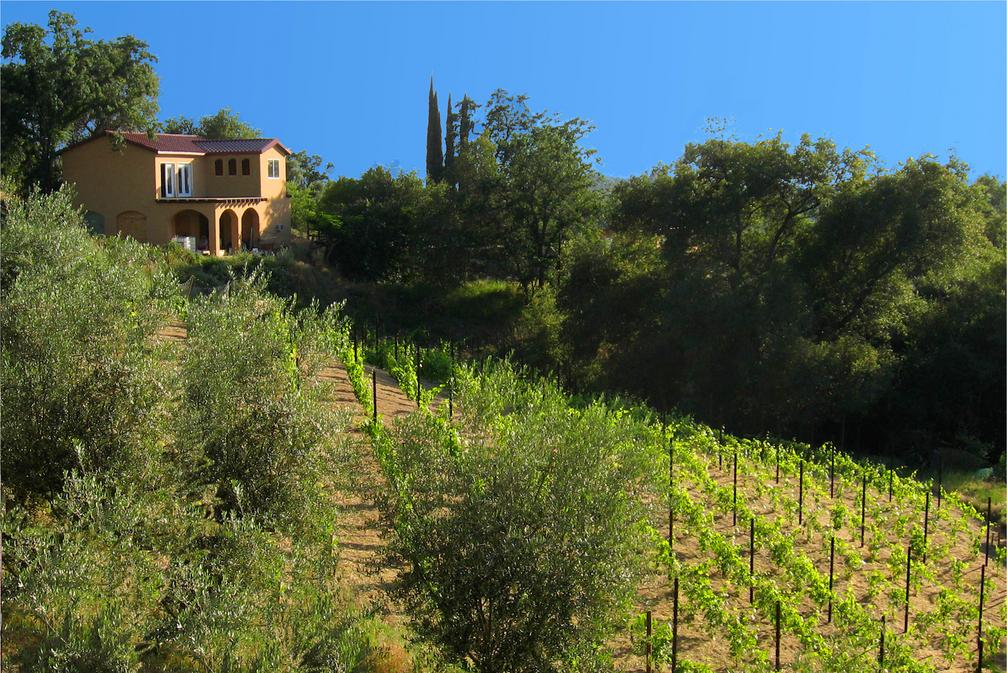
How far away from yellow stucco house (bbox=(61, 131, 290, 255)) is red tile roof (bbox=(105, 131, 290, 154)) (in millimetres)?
41

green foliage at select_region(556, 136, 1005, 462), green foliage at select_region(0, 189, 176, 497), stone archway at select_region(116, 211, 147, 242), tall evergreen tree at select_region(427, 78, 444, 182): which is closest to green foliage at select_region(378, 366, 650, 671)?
green foliage at select_region(0, 189, 176, 497)

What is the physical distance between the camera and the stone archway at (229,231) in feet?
121

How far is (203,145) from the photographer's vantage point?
127 ft

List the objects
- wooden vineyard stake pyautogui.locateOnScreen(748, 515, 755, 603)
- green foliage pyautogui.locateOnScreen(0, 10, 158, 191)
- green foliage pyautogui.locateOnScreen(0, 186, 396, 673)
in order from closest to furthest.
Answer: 1. green foliage pyautogui.locateOnScreen(0, 186, 396, 673)
2. wooden vineyard stake pyautogui.locateOnScreen(748, 515, 755, 603)
3. green foliage pyautogui.locateOnScreen(0, 10, 158, 191)

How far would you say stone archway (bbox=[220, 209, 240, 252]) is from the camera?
3700cm

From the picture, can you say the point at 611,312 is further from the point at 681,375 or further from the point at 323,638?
the point at 323,638

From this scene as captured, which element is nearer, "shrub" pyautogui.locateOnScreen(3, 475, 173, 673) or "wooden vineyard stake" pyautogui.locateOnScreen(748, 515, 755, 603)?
"shrub" pyautogui.locateOnScreen(3, 475, 173, 673)

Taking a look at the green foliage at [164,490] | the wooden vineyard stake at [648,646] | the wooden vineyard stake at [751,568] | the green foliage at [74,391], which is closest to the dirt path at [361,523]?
the green foliage at [164,490]

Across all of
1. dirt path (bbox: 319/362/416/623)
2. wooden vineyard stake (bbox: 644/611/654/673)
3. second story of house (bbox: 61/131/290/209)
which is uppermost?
second story of house (bbox: 61/131/290/209)

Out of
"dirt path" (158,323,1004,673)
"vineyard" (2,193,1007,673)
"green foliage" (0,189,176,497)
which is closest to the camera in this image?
"vineyard" (2,193,1007,673)

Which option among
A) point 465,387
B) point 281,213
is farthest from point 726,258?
point 281,213

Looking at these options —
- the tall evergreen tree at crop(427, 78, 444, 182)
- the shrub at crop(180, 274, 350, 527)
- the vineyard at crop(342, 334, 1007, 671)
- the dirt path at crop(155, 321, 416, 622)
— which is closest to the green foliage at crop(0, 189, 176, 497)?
the shrub at crop(180, 274, 350, 527)

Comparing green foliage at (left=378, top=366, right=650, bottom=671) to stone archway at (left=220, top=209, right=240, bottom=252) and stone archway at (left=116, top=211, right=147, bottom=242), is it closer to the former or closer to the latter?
stone archway at (left=116, top=211, right=147, bottom=242)

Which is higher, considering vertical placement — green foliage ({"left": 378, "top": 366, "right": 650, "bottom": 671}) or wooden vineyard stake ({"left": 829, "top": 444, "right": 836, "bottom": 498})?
green foliage ({"left": 378, "top": 366, "right": 650, "bottom": 671})
